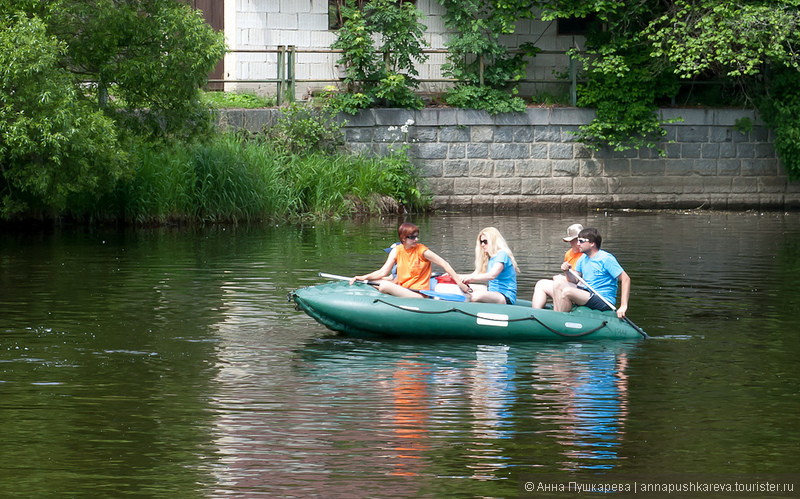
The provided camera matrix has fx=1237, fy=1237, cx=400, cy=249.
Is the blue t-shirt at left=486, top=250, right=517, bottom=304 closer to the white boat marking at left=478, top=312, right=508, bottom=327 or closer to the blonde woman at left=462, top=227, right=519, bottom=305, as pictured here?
the blonde woman at left=462, top=227, right=519, bottom=305

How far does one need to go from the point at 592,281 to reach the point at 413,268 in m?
1.73

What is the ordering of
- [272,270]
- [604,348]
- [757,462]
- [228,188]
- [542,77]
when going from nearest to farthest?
[757,462] → [604,348] → [272,270] → [228,188] → [542,77]

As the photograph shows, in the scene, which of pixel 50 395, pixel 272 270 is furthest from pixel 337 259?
pixel 50 395

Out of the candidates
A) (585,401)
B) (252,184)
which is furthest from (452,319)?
(252,184)

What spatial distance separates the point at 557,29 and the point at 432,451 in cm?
2189

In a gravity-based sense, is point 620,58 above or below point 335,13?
below

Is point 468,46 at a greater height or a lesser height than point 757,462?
greater

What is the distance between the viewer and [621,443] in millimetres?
7711

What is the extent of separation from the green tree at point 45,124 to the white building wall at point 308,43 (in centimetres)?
731

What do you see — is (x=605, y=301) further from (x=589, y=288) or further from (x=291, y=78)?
(x=291, y=78)

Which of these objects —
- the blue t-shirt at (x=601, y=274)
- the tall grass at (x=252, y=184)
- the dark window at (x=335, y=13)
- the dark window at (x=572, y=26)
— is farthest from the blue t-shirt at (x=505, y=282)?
the dark window at (x=572, y=26)

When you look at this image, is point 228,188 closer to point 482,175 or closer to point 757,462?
point 482,175

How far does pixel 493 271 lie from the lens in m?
11.7

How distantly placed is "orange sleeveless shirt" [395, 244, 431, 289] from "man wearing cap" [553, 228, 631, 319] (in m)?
1.26
